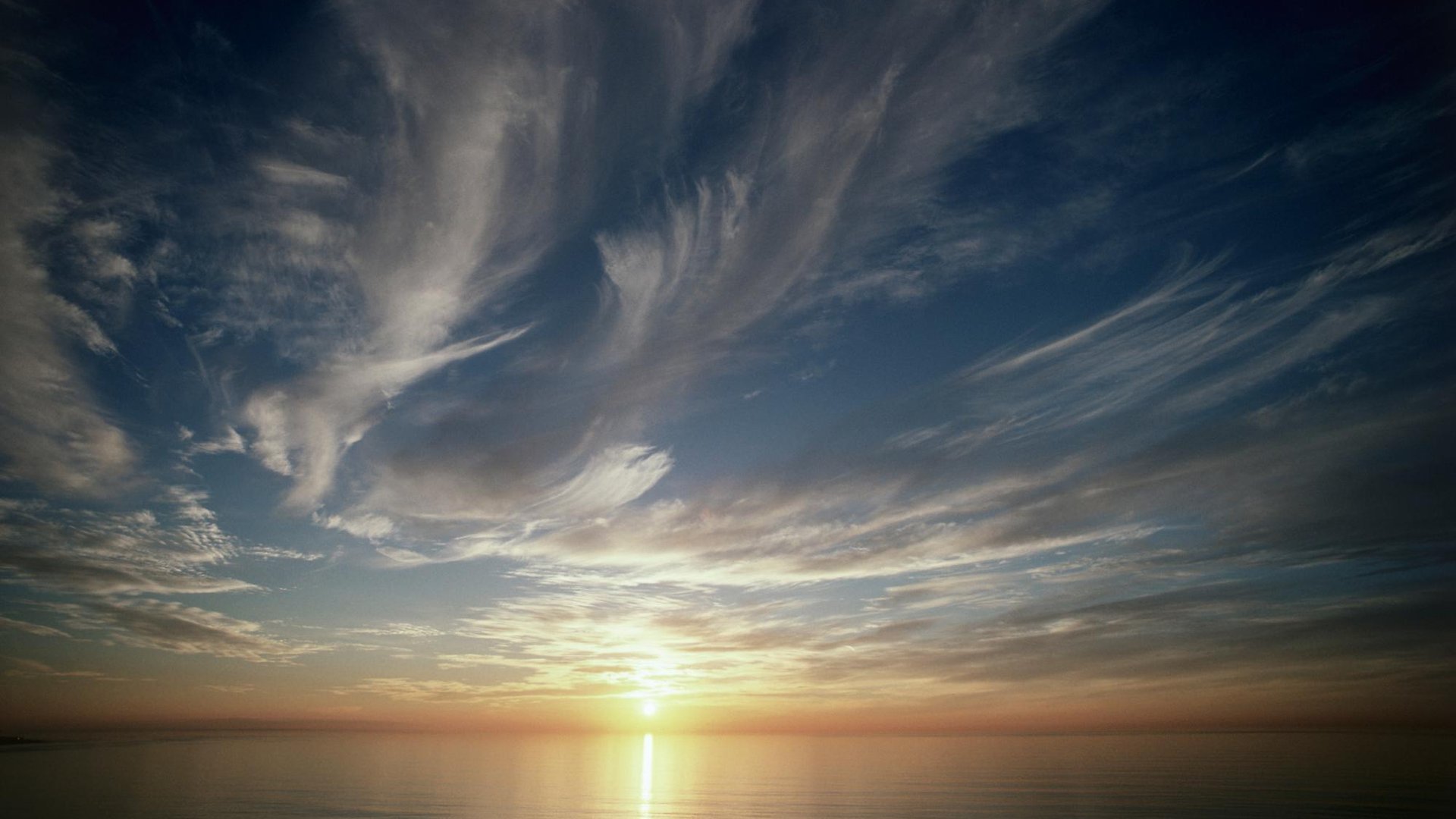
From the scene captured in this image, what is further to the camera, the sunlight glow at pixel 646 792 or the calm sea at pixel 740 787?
the sunlight glow at pixel 646 792

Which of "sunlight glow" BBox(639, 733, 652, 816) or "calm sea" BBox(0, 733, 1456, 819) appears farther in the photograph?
"sunlight glow" BBox(639, 733, 652, 816)

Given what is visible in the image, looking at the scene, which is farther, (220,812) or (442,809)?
(442,809)

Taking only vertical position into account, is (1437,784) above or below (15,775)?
below

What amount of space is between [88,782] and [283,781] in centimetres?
1820

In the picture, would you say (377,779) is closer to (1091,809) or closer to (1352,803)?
(1091,809)

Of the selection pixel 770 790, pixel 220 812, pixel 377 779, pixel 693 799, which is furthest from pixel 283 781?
pixel 770 790

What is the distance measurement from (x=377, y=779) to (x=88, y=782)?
27.2 m

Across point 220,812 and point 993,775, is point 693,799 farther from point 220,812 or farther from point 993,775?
point 993,775

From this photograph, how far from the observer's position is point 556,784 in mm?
71438

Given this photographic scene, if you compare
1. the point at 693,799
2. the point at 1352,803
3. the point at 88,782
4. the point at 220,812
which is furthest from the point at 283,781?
the point at 1352,803

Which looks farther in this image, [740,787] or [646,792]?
[740,787]

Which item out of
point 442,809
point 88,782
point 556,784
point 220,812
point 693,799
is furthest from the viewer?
point 556,784

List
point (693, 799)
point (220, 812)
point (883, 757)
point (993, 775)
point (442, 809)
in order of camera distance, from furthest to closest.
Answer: point (883, 757)
point (993, 775)
point (693, 799)
point (442, 809)
point (220, 812)

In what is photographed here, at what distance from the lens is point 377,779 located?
72625 millimetres
